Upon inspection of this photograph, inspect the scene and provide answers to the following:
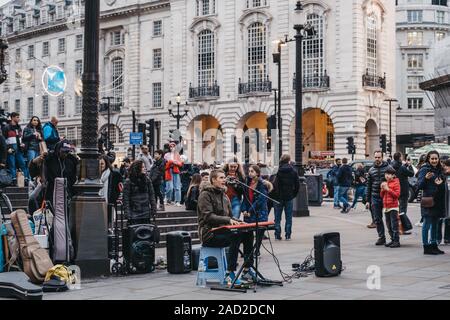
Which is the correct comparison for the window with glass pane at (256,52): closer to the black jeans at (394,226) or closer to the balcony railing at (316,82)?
the balcony railing at (316,82)

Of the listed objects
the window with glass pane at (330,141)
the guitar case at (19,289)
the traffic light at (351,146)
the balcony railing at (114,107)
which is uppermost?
the balcony railing at (114,107)

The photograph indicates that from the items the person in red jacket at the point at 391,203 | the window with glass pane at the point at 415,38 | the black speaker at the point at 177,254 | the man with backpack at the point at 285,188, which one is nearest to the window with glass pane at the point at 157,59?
the window with glass pane at the point at 415,38

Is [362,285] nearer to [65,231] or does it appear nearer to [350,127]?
[65,231]

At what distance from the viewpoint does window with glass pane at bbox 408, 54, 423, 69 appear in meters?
87.6

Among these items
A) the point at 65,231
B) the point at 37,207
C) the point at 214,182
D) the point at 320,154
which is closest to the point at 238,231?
the point at 214,182

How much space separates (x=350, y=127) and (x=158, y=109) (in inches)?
781

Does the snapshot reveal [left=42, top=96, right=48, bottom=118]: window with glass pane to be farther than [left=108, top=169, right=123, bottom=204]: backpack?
Yes

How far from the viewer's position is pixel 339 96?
5478 cm

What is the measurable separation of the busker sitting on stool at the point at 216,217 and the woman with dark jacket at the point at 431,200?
5.09 m

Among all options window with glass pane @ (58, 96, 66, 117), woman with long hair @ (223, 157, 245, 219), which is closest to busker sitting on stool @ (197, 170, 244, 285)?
woman with long hair @ (223, 157, 245, 219)

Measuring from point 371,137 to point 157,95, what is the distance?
20.1 m

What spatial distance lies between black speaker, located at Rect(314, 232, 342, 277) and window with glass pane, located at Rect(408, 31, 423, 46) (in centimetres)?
8041

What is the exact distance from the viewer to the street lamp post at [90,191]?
11.6 m

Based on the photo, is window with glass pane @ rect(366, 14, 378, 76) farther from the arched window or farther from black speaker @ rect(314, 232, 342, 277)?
black speaker @ rect(314, 232, 342, 277)
